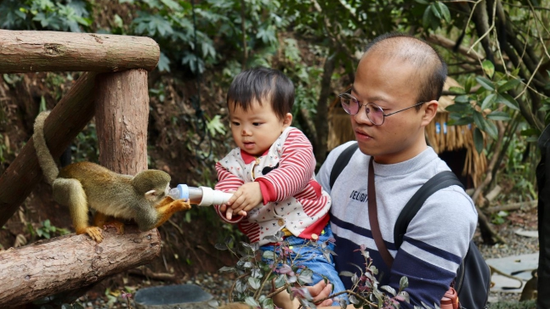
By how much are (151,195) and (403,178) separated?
759 millimetres

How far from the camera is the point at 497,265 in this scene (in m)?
5.41

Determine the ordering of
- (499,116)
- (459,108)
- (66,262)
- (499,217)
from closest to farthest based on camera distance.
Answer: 1. (66,262)
2. (499,116)
3. (459,108)
4. (499,217)

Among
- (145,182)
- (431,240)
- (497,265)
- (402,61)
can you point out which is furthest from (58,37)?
(497,265)

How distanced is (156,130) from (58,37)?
10.6 ft

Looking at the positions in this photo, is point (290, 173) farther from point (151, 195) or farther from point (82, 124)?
point (82, 124)

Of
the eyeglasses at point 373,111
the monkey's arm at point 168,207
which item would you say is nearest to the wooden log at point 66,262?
the monkey's arm at point 168,207

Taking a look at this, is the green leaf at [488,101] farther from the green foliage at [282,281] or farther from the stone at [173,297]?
the stone at [173,297]

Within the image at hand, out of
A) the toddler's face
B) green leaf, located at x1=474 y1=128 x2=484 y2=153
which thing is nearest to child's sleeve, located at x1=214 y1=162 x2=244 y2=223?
the toddler's face

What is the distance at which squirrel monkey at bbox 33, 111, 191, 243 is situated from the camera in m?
1.92

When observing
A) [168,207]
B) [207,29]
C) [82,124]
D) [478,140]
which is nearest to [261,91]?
[168,207]

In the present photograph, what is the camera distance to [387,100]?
1.88m

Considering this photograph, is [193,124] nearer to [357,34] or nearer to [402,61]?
[357,34]

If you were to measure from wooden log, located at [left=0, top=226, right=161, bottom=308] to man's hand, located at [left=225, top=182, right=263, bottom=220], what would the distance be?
0.93 ft

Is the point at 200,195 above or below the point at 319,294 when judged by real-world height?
above
